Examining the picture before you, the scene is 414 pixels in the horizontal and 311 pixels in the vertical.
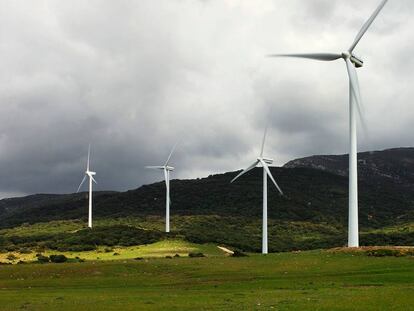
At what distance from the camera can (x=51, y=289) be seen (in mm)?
45656

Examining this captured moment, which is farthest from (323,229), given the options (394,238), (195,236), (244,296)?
(244,296)

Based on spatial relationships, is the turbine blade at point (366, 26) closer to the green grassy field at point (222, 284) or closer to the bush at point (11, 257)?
the green grassy field at point (222, 284)

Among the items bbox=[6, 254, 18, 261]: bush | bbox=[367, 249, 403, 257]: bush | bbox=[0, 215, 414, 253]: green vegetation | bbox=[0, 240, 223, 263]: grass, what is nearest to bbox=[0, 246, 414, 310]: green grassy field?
bbox=[367, 249, 403, 257]: bush

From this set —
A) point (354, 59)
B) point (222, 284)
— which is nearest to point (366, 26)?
point (354, 59)

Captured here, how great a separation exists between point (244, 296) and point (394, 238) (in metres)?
87.0

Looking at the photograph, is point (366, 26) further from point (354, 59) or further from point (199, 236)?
point (199, 236)

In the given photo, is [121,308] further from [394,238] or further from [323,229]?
[323,229]

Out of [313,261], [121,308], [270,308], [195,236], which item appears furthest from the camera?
[195,236]

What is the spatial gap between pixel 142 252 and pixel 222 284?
1749 inches

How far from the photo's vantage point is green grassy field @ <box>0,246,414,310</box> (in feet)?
105

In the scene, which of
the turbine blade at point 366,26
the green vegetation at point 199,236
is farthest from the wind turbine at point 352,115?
the green vegetation at point 199,236

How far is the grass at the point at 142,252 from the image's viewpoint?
274 ft

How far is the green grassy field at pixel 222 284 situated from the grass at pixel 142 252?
20.0m

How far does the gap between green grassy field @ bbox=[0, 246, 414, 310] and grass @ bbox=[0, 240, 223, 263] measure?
20.0 meters
